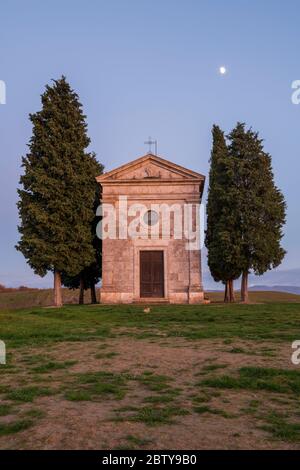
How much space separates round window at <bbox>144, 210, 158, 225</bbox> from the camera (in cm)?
2688

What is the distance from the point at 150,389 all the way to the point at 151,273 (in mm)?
20035

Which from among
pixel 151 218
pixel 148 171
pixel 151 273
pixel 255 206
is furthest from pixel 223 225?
pixel 148 171

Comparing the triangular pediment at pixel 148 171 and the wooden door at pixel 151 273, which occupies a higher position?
the triangular pediment at pixel 148 171

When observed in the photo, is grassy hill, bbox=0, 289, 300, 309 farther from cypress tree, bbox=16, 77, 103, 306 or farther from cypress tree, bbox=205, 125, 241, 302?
cypress tree, bbox=16, 77, 103, 306

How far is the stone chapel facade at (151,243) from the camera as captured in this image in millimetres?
26172

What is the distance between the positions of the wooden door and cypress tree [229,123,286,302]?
5.04 meters

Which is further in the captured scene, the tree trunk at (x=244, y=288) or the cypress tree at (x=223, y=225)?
the tree trunk at (x=244, y=288)

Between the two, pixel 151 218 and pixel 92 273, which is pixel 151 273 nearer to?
pixel 151 218
